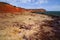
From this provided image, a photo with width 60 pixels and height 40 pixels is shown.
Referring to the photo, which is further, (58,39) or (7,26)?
(7,26)

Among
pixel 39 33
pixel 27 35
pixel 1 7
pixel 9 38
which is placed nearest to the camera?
pixel 9 38

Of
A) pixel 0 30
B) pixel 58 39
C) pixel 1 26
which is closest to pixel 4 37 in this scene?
pixel 0 30

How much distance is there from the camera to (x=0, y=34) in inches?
242

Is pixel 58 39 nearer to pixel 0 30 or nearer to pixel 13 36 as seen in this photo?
pixel 13 36

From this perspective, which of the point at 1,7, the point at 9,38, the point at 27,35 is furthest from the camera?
the point at 1,7

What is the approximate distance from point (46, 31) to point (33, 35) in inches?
44.4

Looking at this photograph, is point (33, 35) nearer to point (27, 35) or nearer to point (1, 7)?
point (27, 35)

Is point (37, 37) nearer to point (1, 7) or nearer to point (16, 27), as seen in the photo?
point (16, 27)

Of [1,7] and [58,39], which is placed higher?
[1,7]

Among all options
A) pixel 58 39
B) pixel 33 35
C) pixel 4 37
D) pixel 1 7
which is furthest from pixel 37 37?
pixel 1 7

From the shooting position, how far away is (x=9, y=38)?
5863mm

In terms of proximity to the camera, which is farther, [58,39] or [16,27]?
[16,27]

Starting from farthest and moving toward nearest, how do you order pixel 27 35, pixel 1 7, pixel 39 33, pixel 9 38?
pixel 1 7, pixel 39 33, pixel 27 35, pixel 9 38

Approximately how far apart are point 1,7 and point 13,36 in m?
6.39
